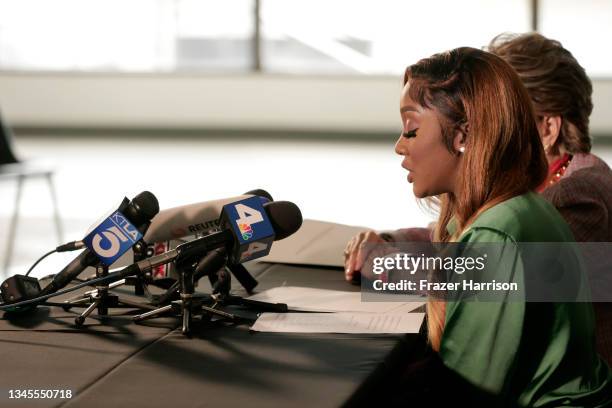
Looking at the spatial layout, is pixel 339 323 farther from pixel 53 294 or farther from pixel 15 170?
pixel 15 170

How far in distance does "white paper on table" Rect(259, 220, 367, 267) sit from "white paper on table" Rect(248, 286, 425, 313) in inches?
11.1

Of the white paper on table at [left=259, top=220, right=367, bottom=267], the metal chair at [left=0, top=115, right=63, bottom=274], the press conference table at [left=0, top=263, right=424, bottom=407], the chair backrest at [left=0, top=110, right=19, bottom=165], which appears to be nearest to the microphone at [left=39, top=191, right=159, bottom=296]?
the press conference table at [left=0, top=263, right=424, bottom=407]

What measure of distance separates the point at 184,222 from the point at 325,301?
0.98 ft

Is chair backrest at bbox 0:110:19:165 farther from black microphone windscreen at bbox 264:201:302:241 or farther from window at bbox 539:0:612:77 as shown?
window at bbox 539:0:612:77

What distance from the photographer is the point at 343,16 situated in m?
11.4

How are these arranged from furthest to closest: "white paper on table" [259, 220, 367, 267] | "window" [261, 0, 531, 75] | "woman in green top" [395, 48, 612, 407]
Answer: "window" [261, 0, 531, 75] < "white paper on table" [259, 220, 367, 267] < "woman in green top" [395, 48, 612, 407]

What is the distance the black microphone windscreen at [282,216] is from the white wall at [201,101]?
9402 millimetres

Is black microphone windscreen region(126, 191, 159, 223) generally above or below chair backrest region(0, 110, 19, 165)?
above

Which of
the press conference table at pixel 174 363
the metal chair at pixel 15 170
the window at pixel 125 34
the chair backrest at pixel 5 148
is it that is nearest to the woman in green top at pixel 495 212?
the press conference table at pixel 174 363

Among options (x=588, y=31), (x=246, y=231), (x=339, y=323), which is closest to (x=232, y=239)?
(x=246, y=231)

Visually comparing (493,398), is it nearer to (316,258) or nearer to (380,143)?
(316,258)

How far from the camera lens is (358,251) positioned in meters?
2.13

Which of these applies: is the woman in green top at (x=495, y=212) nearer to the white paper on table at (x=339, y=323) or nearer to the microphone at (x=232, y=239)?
the white paper on table at (x=339, y=323)

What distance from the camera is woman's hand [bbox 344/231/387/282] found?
2.10 metres
